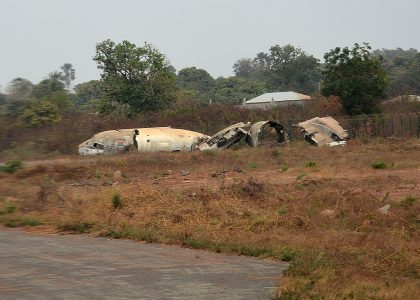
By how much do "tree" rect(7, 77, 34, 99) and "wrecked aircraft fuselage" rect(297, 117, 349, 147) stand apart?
31113 millimetres

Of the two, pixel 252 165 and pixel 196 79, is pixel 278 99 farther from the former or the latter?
pixel 252 165


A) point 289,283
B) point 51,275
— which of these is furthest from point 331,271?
point 51,275

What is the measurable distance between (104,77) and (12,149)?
22926mm

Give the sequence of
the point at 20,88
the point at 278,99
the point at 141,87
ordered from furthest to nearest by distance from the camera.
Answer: the point at 278,99
the point at 20,88
the point at 141,87

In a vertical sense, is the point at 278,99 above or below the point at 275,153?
above

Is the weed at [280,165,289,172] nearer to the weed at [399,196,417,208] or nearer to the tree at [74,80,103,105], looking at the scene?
the weed at [399,196,417,208]

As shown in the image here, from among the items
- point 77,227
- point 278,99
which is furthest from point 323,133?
point 278,99

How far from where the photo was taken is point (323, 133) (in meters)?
32.6

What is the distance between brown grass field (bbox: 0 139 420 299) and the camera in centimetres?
793

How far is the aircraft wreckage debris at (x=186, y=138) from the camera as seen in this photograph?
31000 mm

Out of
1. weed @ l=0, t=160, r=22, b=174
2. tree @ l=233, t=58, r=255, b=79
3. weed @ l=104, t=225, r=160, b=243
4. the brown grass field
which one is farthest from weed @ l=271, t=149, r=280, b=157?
tree @ l=233, t=58, r=255, b=79

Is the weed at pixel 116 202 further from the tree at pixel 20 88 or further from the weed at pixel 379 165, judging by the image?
the tree at pixel 20 88

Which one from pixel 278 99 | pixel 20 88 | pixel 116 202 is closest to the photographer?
pixel 116 202

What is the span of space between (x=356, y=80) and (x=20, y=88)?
35907mm
